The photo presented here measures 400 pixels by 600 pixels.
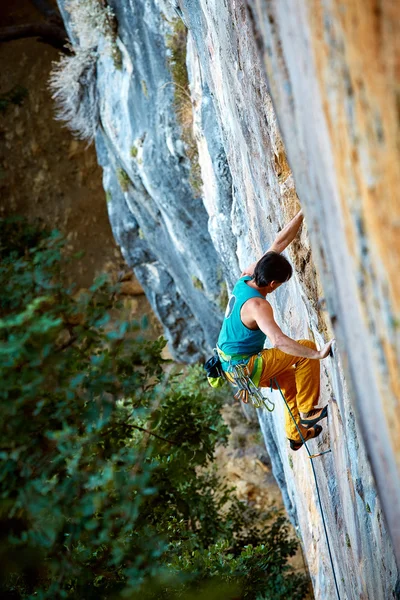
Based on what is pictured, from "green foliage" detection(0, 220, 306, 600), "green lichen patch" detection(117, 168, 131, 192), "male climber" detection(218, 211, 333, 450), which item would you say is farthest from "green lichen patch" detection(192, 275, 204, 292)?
"green foliage" detection(0, 220, 306, 600)

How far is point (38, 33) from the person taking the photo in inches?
519

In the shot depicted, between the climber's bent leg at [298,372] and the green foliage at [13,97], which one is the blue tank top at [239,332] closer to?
the climber's bent leg at [298,372]

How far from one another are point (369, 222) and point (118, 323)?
1.65m

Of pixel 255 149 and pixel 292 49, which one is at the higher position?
pixel 292 49

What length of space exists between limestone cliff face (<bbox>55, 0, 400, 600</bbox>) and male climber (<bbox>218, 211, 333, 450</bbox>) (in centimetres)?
17

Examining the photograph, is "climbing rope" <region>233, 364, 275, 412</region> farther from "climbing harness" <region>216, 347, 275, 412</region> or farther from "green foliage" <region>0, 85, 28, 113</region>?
"green foliage" <region>0, 85, 28, 113</region>

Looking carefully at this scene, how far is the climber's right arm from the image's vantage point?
3814 millimetres

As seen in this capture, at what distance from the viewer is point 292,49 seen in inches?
78.1

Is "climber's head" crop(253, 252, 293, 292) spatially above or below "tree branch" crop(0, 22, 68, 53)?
below

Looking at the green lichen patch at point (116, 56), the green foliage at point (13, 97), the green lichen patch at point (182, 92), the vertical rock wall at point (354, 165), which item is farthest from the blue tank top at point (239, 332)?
the green foliage at point (13, 97)

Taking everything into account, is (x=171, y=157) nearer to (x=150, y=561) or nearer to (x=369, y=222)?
(x=150, y=561)

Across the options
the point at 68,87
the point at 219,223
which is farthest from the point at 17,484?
the point at 68,87

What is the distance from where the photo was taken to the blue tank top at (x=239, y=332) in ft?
14.6

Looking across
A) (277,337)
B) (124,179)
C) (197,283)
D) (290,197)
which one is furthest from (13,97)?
(277,337)
